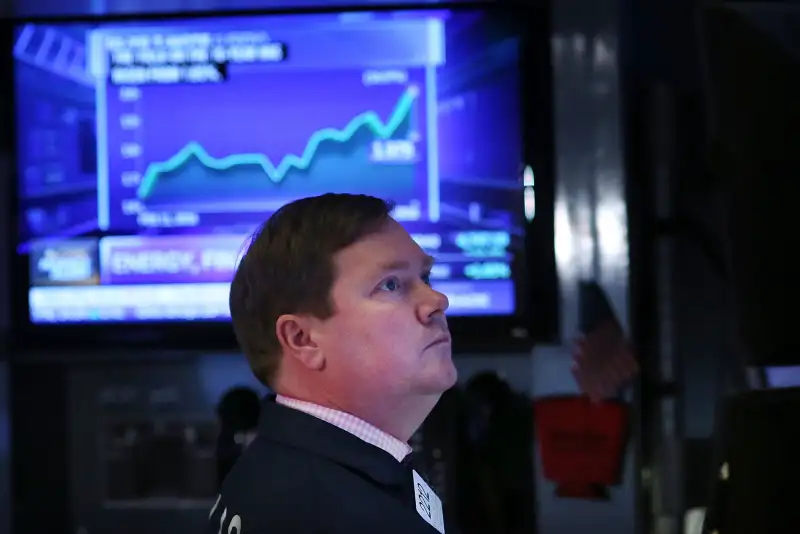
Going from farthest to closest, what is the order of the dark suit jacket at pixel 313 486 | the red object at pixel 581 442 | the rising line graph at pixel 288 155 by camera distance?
the rising line graph at pixel 288 155 → the red object at pixel 581 442 → the dark suit jacket at pixel 313 486

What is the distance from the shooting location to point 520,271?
1.61 meters

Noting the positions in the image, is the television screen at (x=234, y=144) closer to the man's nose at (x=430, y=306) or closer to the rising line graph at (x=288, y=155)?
the rising line graph at (x=288, y=155)

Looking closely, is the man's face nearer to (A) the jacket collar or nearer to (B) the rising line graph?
(A) the jacket collar

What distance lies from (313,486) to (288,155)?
899mm

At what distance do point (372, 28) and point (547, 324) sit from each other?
0.56 metres

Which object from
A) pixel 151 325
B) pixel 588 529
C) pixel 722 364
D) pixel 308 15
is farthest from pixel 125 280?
pixel 722 364

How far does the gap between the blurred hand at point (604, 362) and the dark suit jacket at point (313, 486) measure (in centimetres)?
69

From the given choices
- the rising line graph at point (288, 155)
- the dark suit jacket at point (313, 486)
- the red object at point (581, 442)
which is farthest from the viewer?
the rising line graph at point (288, 155)

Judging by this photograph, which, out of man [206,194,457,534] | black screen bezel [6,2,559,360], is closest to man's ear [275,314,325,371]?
man [206,194,457,534]

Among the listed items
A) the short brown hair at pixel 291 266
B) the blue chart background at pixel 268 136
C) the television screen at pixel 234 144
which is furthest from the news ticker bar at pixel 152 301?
the short brown hair at pixel 291 266

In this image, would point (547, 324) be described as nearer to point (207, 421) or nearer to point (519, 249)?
point (519, 249)

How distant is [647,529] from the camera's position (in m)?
1.60

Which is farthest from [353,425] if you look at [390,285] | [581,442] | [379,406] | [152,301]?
[152,301]

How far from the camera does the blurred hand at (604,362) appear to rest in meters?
1.55
